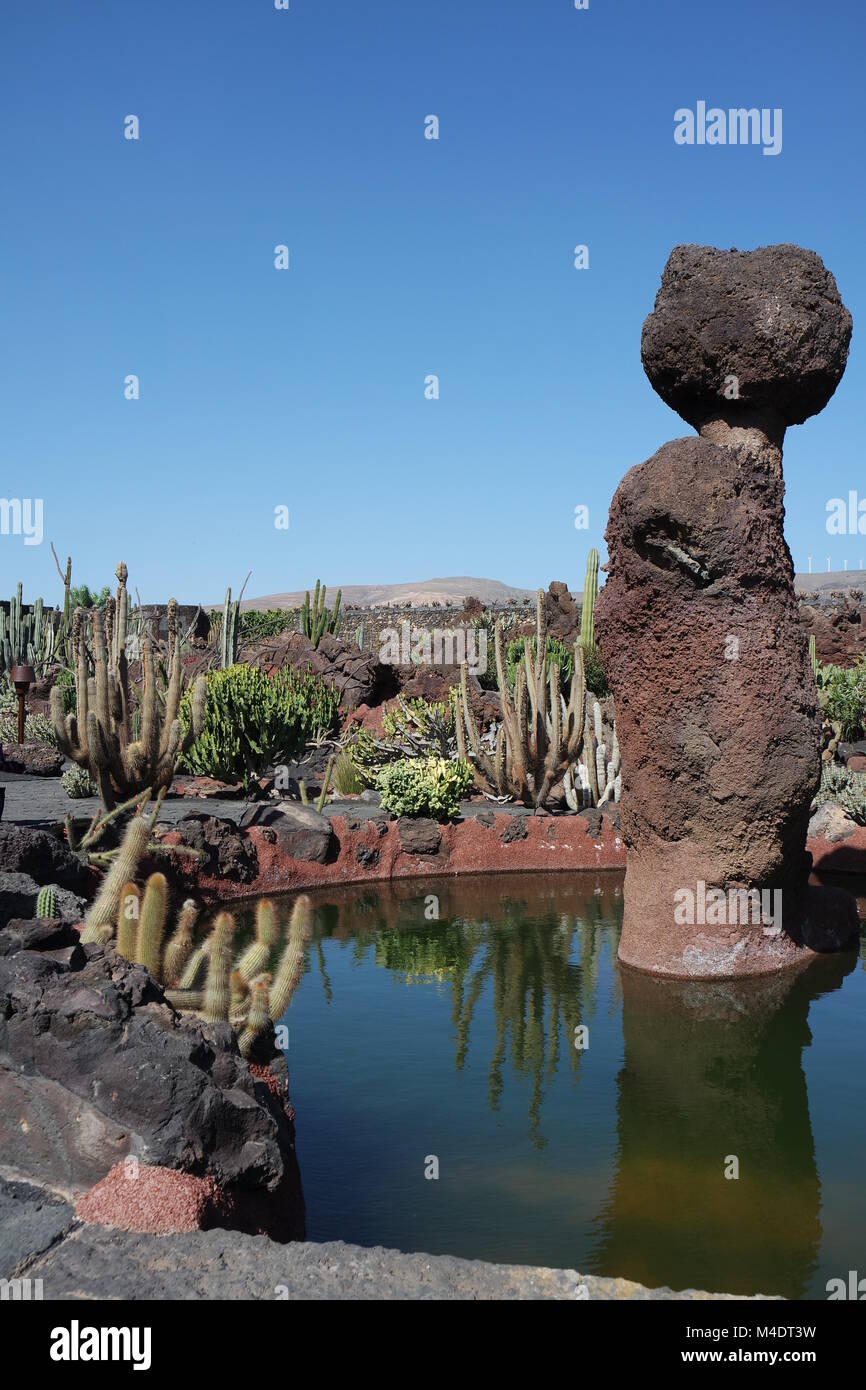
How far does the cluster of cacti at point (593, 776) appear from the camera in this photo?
12.9 meters

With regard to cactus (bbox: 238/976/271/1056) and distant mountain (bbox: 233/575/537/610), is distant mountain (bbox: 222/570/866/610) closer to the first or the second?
distant mountain (bbox: 233/575/537/610)

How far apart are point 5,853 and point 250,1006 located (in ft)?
7.96

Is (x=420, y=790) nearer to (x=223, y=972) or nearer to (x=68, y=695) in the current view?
(x=223, y=972)

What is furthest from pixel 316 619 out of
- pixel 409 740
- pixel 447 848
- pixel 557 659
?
pixel 447 848

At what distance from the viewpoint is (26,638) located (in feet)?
83.2

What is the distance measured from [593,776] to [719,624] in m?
6.11

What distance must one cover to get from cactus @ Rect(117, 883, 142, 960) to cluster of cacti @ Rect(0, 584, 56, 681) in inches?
741

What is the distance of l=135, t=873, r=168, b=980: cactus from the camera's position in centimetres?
485

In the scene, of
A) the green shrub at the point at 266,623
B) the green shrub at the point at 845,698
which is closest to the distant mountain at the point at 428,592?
the green shrub at the point at 266,623

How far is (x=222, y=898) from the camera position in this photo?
9.81 metres

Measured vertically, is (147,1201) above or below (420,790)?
below
